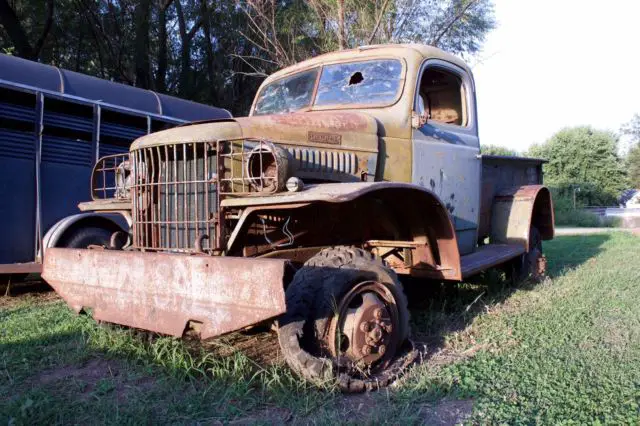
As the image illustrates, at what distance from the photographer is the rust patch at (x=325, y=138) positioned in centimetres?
357

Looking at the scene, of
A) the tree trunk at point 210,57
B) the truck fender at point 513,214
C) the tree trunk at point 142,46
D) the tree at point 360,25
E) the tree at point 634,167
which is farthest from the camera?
the tree at point 634,167

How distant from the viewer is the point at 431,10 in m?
12.5

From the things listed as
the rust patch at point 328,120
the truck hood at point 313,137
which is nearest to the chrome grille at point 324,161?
the truck hood at point 313,137

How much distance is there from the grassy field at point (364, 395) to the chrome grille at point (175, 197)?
2.31 feet

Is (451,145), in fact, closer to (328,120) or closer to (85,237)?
(328,120)

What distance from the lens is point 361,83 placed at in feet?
14.3

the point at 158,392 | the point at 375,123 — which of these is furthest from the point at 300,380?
the point at 375,123

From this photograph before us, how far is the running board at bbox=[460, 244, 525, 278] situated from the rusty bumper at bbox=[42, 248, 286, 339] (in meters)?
1.89

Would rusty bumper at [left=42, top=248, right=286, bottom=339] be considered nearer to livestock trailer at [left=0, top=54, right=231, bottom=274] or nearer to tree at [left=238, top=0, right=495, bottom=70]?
livestock trailer at [left=0, top=54, right=231, bottom=274]

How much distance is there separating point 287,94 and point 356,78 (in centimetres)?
69

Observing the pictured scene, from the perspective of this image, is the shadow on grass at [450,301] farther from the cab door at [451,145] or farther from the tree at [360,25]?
the tree at [360,25]

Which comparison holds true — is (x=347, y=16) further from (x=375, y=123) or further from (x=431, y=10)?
(x=375, y=123)

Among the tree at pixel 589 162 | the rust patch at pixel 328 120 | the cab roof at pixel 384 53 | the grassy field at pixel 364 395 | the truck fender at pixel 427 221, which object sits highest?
the tree at pixel 589 162

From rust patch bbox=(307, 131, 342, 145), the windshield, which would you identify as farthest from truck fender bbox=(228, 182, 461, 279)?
the windshield
